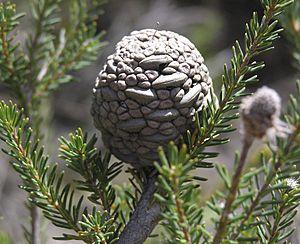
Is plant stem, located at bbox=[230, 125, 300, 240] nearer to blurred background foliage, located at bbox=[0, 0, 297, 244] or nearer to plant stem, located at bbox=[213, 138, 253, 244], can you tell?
plant stem, located at bbox=[213, 138, 253, 244]

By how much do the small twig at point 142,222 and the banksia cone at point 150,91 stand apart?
75 millimetres

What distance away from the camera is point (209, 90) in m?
0.92

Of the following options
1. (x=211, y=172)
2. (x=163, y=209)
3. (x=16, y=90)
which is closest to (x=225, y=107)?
(x=163, y=209)

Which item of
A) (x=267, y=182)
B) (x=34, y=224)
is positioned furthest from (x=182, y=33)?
(x=267, y=182)

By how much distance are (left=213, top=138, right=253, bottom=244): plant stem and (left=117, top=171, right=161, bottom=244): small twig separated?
0.21 m

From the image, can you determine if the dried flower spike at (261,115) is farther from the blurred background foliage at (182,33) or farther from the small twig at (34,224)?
the blurred background foliage at (182,33)

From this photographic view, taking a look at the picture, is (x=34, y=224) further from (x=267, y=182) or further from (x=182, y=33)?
(x=182, y=33)

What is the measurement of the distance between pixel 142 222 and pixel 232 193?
0.85ft

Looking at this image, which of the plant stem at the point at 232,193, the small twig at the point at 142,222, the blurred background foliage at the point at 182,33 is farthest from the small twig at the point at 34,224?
the blurred background foliage at the point at 182,33

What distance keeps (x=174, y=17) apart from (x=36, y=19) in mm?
3201

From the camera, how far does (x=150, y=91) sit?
85 cm

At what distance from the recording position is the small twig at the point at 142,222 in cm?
87

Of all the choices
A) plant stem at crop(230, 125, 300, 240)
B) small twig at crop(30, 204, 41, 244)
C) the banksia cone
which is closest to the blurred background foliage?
small twig at crop(30, 204, 41, 244)

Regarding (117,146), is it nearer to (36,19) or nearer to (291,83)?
(36,19)
